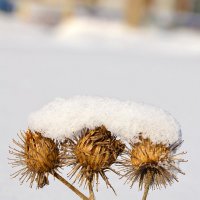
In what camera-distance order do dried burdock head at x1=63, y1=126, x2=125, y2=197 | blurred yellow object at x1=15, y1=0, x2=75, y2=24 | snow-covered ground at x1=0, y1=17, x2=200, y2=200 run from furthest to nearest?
blurred yellow object at x1=15, y1=0, x2=75, y2=24 < snow-covered ground at x1=0, y1=17, x2=200, y2=200 < dried burdock head at x1=63, y1=126, x2=125, y2=197

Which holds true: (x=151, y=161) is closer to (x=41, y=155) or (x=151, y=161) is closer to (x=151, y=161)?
(x=151, y=161)

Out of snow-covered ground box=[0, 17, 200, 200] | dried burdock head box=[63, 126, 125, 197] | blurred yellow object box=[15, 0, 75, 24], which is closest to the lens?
dried burdock head box=[63, 126, 125, 197]

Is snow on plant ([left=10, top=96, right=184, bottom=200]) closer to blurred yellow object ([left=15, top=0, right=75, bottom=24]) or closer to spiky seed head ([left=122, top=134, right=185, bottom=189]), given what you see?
spiky seed head ([left=122, top=134, right=185, bottom=189])

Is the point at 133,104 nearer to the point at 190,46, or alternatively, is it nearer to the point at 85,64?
the point at 85,64

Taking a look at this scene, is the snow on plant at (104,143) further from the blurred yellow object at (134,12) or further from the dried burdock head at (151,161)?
the blurred yellow object at (134,12)

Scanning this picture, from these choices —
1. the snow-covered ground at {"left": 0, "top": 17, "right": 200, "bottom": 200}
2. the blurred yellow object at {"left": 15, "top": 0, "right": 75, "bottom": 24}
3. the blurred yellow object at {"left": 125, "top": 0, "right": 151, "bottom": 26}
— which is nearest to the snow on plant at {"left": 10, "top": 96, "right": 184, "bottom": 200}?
the snow-covered ground at {"left": 0, "top": 17, "right": 200, "bottom": 200}

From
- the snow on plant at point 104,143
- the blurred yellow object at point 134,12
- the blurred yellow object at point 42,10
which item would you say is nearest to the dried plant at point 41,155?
the snow on plant at point 104,143

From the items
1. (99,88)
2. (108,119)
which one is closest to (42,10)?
(99,88)
